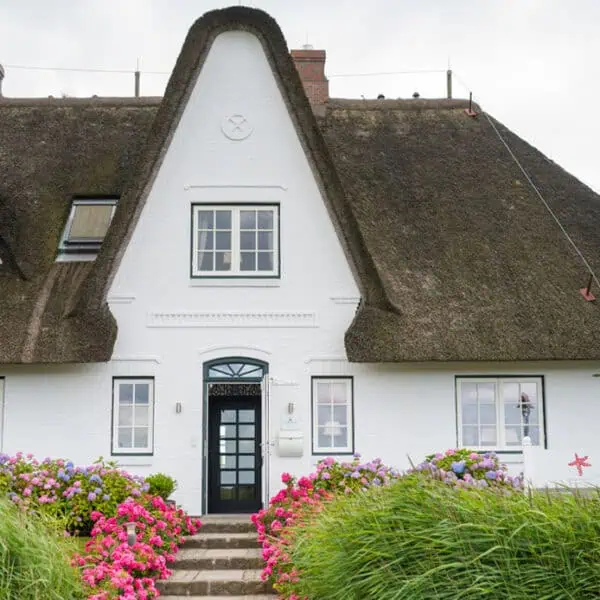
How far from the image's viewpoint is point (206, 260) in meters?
14.9

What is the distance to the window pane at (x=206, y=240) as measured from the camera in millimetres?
14875

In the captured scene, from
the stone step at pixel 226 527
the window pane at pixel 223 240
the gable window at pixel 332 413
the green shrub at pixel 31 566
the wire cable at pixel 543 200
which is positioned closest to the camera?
the green shrub at pixel 31 566

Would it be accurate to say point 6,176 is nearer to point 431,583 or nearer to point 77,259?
point 77,259

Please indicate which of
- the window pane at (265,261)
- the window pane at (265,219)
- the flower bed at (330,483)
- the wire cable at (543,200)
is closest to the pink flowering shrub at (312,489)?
the flower bed at (330,483)

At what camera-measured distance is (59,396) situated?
14430 mm

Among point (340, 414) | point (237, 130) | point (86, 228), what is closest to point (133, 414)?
point (340, 414)

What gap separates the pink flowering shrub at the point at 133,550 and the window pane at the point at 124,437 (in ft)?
5.42

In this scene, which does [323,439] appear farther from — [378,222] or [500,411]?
[378,222]

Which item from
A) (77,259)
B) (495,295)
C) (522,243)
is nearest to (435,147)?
(522,243)

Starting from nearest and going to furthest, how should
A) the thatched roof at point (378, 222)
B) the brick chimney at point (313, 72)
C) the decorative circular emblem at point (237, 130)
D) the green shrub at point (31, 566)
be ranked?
the green shrub at point (31, 566), the thatched roof at point (378, 222), the decorative circular emblem at point (237, 130), the brick chimney at point (313, 72)

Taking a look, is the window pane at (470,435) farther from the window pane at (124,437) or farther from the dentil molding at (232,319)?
the window pane at (124,437)

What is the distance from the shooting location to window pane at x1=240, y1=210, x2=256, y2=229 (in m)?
15.0

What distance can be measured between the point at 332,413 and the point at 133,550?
4.84 metres

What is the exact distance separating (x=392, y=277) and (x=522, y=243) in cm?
264
